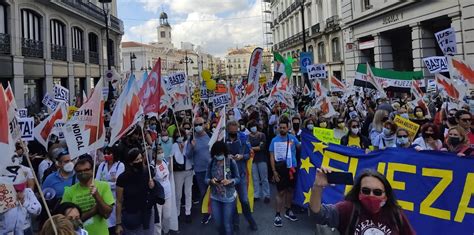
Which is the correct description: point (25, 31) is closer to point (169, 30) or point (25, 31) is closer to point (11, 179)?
point (11, 179)

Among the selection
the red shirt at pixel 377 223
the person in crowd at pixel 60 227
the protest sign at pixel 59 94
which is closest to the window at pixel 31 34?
the protest sign at pixel 59 94

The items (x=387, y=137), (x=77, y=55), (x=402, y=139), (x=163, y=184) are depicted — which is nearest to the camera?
(x=163, y=184)

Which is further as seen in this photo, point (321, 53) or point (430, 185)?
point (321, 53)

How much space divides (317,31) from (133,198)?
118 ft

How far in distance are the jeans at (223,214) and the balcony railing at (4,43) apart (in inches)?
732

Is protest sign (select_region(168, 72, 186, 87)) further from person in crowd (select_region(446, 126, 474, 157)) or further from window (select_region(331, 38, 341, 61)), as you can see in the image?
window (select_region(331, 38, 341, 61))

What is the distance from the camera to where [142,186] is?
504 centimetres

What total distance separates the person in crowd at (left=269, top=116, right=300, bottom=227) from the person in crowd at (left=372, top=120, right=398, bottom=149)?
1373 mm

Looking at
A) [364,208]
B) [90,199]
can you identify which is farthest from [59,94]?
[364,208]

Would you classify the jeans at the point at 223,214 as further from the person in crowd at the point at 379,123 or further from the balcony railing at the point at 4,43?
the balcony railing at the point at 4,43

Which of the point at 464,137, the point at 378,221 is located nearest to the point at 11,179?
the point at 378,221

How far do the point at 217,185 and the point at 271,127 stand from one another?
536cm

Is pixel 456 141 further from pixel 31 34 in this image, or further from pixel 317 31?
pixel 317 31

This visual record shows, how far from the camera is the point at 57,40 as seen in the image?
1065 inches
